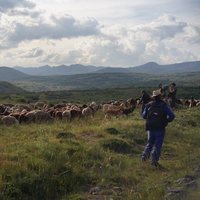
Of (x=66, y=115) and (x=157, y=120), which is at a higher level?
(x=157, y=120)

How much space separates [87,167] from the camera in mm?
12930

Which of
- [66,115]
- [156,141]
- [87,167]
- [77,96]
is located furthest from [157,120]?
[77,96]

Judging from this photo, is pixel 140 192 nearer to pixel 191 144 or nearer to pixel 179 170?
pixel 179 170

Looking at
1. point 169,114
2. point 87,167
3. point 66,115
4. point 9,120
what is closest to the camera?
point 87,167

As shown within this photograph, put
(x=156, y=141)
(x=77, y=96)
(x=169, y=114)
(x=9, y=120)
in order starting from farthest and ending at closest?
(x=77, y=96), (x=9, y=120), (x=156, y=141), (x=169, y=114)

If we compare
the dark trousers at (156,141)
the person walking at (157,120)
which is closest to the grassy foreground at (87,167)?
the dark trousers at (156,141)

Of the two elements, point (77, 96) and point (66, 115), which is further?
point (77, 96)

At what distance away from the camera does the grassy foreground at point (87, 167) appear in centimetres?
1055

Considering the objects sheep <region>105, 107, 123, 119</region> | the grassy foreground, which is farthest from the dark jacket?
sheep <region>105, 107, 123, 119</region>

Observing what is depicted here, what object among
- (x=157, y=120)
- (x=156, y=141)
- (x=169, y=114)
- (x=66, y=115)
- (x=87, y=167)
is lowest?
(x=87, y=167)

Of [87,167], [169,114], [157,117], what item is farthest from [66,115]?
[87,167]

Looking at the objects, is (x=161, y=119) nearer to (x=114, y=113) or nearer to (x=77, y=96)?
(x=114, y=113)

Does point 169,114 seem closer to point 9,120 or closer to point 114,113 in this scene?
point 9,120

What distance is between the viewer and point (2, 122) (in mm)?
24109
